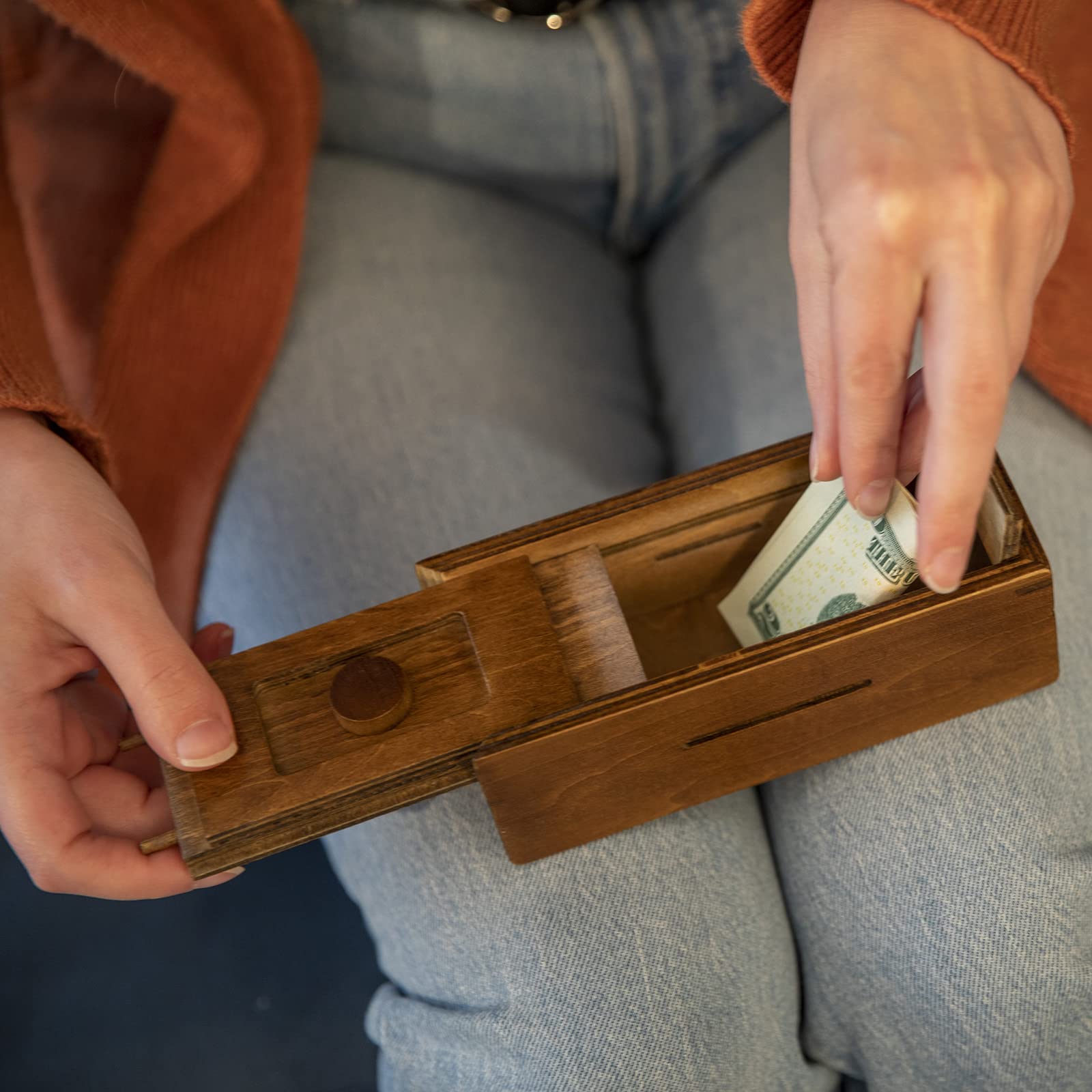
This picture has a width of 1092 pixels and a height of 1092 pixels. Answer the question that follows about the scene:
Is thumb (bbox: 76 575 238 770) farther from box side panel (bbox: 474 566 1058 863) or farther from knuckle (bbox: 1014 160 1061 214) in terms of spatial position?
knuckle (bbox: 1014 160 1061 214)

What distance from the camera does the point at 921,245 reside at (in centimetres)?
38

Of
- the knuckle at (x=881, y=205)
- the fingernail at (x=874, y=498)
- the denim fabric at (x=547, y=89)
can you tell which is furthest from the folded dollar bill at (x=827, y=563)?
the denim fabric at (x=547, y=89)

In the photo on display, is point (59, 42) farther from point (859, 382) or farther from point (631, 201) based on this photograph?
point (859, 382)

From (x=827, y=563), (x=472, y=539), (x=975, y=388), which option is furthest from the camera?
(x=472, y=539)

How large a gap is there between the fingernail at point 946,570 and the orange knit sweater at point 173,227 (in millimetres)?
273

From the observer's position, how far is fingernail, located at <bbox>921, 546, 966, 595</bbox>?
0.39 m

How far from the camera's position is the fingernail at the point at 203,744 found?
42 cm

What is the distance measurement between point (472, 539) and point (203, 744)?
0.24 metres

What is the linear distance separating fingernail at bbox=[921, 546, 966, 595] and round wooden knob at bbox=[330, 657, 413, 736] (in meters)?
0.25

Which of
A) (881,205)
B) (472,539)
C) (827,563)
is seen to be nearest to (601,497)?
(472,539)

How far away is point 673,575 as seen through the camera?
1.81ft

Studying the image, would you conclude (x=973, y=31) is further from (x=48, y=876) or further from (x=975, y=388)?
(x=48, y=876)

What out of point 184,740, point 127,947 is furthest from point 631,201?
point 127,947

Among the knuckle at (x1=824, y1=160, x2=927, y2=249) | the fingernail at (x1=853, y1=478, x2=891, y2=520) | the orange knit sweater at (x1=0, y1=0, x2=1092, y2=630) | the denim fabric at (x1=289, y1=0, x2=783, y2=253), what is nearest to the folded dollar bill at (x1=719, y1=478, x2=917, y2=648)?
the fingernail at (x1=853, y1=478, x2=891, y2=520)
